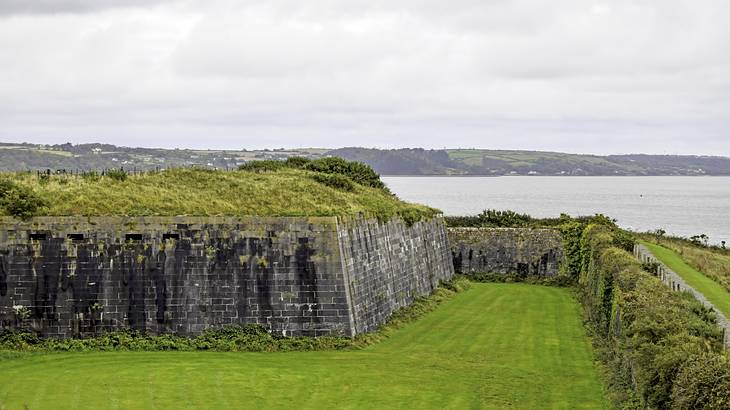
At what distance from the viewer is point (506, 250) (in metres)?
55.4

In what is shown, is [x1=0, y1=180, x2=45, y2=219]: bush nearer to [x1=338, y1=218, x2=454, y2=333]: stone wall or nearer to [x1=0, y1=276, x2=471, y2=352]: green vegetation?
[x1=0, y1=276, x2=471, y2=352]: green vegetation

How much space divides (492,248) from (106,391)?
36756 mm

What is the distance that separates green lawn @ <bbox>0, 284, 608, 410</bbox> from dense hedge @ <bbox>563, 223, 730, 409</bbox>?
1104 millimetres

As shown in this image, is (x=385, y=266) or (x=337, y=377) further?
(x=385, y=266)

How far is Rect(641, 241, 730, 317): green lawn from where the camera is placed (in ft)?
87.1

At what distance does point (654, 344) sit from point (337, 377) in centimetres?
1074

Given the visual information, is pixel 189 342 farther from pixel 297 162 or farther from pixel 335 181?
pixel 297 162

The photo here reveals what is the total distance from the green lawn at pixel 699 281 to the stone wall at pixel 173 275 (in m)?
12.2

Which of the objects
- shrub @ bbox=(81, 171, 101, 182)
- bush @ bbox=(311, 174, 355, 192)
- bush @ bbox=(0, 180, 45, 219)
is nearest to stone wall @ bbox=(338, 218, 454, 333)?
bush @ bbox=(311, 174, 355, 192)

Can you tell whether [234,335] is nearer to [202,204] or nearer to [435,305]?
[202,204]

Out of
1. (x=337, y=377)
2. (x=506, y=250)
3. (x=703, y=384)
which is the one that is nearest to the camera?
(x=703, y=384)

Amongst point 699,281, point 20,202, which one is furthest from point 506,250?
point 20,202

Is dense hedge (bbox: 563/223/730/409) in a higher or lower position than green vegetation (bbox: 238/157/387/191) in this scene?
lower

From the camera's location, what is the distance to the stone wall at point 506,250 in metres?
54.7
